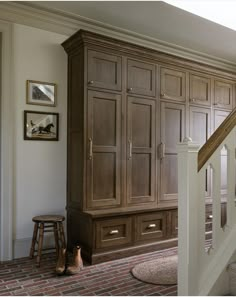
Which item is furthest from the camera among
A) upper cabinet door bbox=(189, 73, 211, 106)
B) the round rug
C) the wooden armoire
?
upper cabinet door bbox=(189, 73, 211, 106)

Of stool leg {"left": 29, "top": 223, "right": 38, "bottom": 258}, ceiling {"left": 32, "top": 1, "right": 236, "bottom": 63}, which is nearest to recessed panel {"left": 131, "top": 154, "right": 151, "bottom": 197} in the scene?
stool leg {"left": 29, "top": 223, "right": 38, "bottom": 258}

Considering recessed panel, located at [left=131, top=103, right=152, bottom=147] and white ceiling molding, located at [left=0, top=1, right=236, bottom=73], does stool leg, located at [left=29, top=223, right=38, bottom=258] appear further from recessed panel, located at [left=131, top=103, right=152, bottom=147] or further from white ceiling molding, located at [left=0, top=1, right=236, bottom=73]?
white ceiling molding, located at [left=0, top=1, right=236, bottom=73]

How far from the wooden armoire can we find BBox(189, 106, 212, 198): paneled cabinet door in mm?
120

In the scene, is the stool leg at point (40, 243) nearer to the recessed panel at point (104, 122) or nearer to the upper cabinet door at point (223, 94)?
the recessed panel at point (104, 122)

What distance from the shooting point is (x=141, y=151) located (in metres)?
3.56

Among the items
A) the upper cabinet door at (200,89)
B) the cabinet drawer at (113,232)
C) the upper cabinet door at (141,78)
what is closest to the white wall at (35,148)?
the cabinet drawer at (113,232)

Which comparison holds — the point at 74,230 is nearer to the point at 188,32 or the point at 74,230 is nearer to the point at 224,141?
the point at 224,141

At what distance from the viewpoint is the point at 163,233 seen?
3543mm

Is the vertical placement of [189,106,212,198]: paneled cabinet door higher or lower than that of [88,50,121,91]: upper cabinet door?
lower

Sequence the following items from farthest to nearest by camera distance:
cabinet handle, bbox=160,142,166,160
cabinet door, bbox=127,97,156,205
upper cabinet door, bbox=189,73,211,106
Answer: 1. upper cabinet door, bbox=189,73,211,106
2. cabinet handle, bbox=160,142,166,160
3. cabinet door, bbox=127,97,156,205

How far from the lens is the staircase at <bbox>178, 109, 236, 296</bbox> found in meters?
1.80

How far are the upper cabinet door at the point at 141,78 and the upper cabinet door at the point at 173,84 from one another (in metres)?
0.16

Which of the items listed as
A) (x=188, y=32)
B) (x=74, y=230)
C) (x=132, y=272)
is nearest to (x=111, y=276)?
(x=132, y=272)

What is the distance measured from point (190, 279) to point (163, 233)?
5.82 feet
